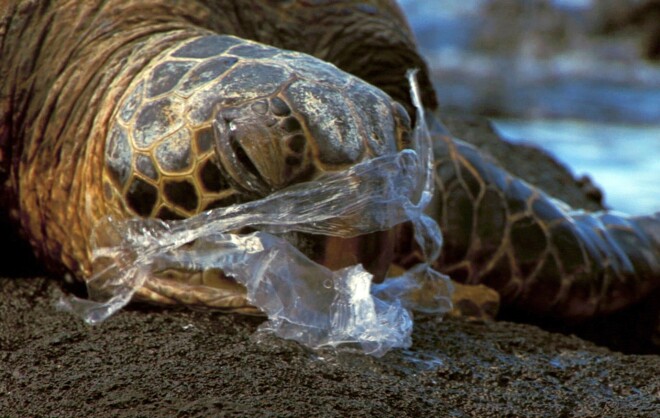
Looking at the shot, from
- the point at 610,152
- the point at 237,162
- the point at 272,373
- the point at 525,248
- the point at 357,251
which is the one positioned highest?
the point at 237,162

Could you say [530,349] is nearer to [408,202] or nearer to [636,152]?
Answer: [408,202]

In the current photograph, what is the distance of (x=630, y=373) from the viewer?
2107 mm

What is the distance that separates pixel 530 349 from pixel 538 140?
750cm

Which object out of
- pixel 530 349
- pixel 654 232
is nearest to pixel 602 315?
pixel 654 232

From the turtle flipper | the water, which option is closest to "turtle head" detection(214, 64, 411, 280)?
the turtle flipper

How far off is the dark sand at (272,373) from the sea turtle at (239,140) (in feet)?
0.53

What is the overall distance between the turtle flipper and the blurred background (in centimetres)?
261

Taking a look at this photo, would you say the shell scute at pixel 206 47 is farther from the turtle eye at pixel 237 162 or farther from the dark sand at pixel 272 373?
the dark sand at pixel 272 373

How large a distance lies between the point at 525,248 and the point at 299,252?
124 cm

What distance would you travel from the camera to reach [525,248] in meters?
3.04

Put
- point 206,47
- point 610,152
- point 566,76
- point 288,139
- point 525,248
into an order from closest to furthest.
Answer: point 288,139
point 206,47
point 525,248
point 610,152
point 566,76

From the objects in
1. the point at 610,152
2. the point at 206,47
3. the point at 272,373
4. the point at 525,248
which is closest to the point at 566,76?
the point at 610,152

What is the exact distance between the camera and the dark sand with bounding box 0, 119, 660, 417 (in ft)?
5.59

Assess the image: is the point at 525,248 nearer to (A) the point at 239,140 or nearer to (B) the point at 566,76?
(A) the point at 239,140
